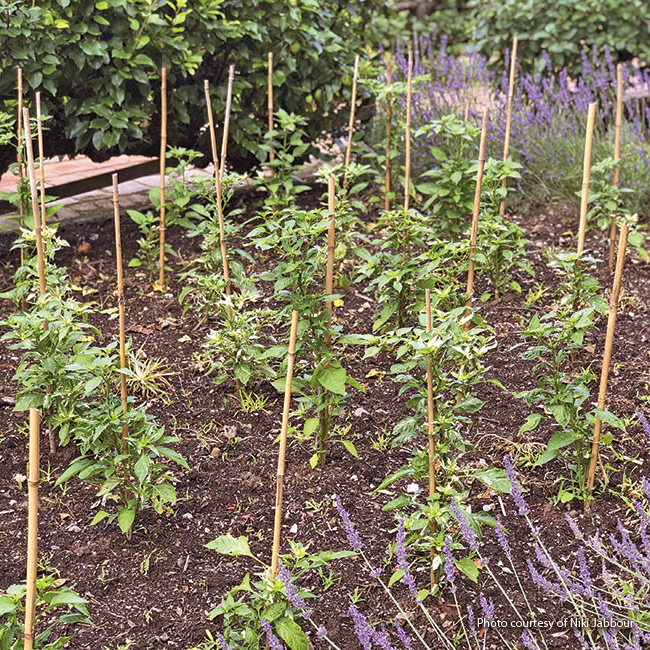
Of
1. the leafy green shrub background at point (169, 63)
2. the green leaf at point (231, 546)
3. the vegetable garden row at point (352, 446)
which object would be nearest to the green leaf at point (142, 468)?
the vegetable garden row at point (352, 446)

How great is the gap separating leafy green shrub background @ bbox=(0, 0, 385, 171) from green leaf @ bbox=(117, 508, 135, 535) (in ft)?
8.05

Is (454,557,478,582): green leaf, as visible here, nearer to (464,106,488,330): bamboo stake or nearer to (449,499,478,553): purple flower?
(449,499,478,553): purple flower

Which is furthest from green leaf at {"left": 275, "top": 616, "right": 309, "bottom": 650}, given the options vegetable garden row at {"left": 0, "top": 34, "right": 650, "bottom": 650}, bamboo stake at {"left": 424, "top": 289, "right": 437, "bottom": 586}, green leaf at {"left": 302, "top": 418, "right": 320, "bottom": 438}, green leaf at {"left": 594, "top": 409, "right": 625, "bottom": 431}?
green leaf at {"left": 594, "top": 409, "right": 625, "bottom": 431}

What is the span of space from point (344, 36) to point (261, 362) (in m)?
3.02

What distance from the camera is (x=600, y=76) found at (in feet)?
19.9

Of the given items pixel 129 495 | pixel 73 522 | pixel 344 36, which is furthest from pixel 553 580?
pixel 344 36

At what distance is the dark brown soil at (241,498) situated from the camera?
2.44 meters

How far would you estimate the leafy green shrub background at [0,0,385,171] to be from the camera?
4309mm

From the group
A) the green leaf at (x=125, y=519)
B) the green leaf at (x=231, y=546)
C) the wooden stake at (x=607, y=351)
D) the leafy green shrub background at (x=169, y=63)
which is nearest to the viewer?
the green leaf at (x=231, y=546)

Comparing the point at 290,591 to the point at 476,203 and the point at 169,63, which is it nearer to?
the point at 476,203

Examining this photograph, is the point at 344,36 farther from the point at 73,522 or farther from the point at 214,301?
the point at 73,522

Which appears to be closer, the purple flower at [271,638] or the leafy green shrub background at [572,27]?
the purple flower at [271,638]

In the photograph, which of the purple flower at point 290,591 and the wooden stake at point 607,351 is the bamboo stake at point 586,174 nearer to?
the wooden stake at point 607,351

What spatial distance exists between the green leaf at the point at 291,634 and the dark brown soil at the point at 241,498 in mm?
253
